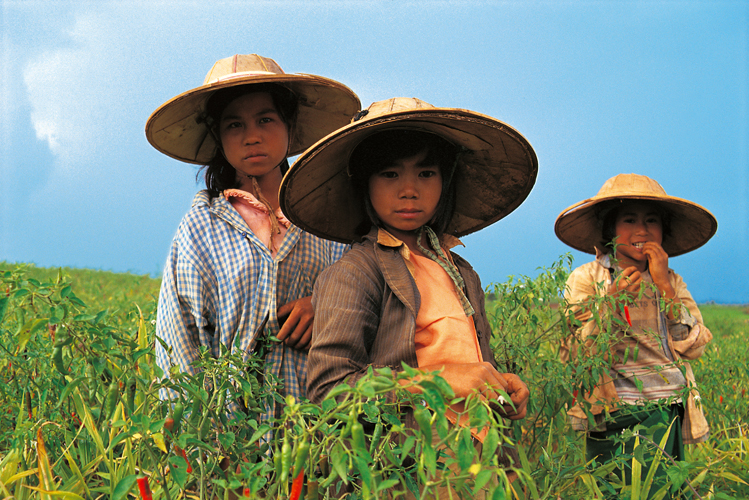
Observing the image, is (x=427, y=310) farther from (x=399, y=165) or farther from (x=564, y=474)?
(x=564, y=474)

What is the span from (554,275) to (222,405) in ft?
5.58

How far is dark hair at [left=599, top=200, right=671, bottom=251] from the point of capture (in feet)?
10.6

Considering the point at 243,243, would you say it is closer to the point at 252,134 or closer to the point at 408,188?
the point at 252,134

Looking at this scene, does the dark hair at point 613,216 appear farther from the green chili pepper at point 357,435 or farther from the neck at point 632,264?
the green chili pepper at point 357,435

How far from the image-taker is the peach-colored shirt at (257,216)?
7.01 feet

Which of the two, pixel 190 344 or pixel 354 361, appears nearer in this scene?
pixel 354 361

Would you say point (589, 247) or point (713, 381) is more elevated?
point (589, 247)

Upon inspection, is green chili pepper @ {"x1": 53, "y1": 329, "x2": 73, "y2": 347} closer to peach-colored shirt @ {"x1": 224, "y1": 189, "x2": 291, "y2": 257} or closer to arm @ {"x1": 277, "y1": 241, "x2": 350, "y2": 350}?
arm @ {"x1": 277, "y1": 241, "x2": 350, "y2": 350}

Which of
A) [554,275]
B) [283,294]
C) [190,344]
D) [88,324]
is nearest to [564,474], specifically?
[554,275]

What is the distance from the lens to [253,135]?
6.93 feet

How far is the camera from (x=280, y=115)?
7.34 feet

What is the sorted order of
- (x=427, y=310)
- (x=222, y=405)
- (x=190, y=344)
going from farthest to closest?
(x=190, y=344) → (x=427, y=310) → (x=222, y=405)

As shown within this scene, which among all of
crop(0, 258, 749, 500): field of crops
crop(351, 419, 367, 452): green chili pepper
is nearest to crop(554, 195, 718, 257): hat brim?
crop(0, 258, 749, 500): field of crops

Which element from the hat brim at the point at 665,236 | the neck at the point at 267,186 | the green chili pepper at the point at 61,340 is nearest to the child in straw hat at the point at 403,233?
the neck at the point at 267,186
